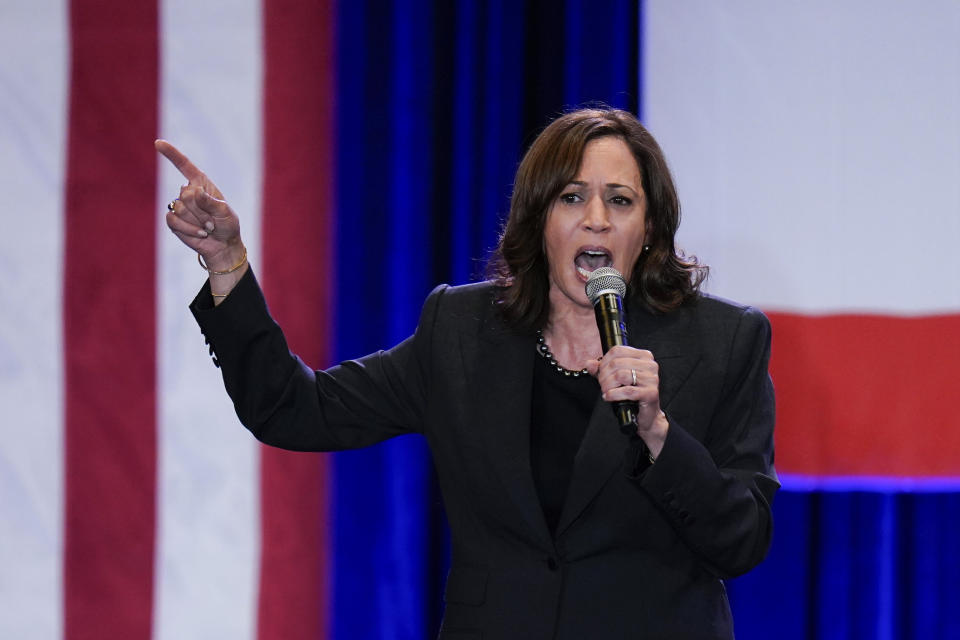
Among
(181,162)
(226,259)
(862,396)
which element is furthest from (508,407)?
(862,396)

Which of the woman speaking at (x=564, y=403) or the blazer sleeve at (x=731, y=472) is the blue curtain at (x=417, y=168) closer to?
the woman speaking at (x=564, y=403)

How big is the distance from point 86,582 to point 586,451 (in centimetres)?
152

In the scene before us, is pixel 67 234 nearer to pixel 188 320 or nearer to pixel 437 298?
pixel 188 320

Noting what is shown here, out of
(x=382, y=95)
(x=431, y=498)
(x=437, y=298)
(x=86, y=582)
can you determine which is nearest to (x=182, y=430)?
(x=86, y=582)

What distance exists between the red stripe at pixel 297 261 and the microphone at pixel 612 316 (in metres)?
1.21

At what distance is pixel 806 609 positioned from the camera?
7.94 feet

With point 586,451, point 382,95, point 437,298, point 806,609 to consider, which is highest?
point 382,95

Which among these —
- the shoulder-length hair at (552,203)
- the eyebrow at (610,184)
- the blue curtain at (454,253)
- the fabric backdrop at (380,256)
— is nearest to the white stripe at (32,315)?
the fabric backdrop at (380,256)

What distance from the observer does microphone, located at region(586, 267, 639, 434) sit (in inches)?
45.6

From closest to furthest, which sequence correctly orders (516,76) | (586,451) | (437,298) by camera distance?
(586,451) < (437,298) < (516,76)

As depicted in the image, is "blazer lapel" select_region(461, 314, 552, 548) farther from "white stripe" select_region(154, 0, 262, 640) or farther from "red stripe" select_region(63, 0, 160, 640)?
"red stripe" select_region(63, 0, 160, 640)

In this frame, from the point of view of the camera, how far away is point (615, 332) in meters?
1.23

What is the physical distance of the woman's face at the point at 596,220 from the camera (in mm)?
1525

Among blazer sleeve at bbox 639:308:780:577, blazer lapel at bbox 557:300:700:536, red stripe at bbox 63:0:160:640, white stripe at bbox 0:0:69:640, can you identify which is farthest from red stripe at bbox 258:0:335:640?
blazer sleeve at bbox 639:308:780:577
